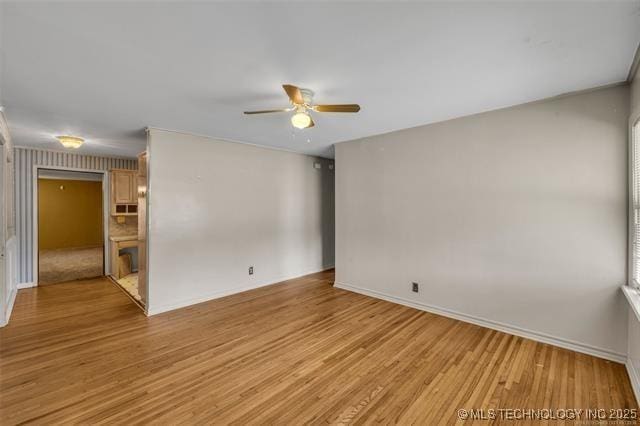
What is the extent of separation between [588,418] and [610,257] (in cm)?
146

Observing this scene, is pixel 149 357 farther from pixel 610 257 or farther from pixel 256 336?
pixel 610 257

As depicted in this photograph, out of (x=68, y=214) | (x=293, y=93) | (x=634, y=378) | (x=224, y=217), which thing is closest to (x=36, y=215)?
(x=224, y=217)

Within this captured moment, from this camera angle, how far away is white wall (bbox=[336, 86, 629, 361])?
252 cm

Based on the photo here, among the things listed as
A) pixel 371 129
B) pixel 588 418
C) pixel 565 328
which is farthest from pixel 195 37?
pixel 565 328

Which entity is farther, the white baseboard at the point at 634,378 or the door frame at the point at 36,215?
the door frame at the point at 36,215

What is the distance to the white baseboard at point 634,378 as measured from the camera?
2013 millimetres

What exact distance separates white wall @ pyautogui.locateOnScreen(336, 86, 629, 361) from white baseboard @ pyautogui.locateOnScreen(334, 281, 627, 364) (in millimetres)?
12

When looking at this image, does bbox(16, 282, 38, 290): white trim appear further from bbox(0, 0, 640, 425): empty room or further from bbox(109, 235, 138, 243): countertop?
bbox(109, 235, 138, 243): countertop

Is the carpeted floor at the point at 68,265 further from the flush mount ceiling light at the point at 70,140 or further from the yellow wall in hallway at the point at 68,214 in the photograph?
the flush mount ceiling light at the point at 70,140

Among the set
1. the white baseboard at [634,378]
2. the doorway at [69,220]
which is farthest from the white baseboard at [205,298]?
the doorway at [69,220]

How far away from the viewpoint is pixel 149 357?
2590mm

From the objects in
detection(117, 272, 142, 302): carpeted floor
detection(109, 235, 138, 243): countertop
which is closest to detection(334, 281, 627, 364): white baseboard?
detection(117, 272, 142, 302): carpeted floor

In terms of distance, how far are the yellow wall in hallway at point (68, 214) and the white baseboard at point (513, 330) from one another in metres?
9.36

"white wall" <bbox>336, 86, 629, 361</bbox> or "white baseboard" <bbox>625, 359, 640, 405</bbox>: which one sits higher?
"white wall" <bbox>336, 86, 629, 361</bbox>
